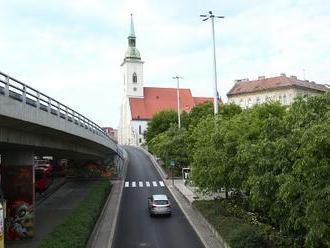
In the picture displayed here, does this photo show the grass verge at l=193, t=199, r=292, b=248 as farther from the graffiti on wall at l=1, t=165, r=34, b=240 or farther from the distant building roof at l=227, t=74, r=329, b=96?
the distant building roof at l=227, t=74, r=329, b=96

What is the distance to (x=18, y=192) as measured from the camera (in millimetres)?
33156

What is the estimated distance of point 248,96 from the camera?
5246 inches

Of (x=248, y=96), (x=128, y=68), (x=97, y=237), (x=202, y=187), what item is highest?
(x=128, y=68)

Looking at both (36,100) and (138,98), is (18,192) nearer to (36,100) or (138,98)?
(36,100)

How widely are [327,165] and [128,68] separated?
137411 mm

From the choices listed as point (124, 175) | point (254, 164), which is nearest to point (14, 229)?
point (254, 164)

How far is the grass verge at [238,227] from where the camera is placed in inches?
980

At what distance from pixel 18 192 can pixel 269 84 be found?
10281 centimetres

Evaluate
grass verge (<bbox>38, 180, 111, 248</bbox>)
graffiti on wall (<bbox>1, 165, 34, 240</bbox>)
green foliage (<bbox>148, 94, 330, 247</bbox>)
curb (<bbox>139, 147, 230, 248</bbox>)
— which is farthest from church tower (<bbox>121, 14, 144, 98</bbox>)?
green foliage (<bbox>148, 94, 330, 247</bbox>)

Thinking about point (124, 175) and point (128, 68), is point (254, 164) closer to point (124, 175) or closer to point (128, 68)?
point (124, 175)

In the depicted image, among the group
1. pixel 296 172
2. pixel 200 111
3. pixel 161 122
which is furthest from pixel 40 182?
pixel 161 122

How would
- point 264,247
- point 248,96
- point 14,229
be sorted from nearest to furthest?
point 264,247
point 14,229
point 248,96

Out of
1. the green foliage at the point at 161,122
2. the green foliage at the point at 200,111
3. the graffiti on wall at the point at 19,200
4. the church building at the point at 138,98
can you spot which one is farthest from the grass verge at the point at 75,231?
the church building at the point at 138,98

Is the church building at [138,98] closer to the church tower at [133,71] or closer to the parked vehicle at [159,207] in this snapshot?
the church tower at [133,71]
